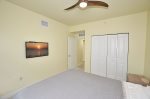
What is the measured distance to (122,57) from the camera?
3217 mm

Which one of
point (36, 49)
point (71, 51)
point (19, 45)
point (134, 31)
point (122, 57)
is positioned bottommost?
point (122, 57)

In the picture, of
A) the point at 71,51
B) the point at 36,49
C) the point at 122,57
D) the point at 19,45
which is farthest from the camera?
the point at 71,51

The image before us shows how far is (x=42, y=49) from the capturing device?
10.5 ft

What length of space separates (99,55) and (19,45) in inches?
119

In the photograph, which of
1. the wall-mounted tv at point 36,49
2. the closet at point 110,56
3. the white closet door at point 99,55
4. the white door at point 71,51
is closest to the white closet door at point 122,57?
the closet at point 110,56

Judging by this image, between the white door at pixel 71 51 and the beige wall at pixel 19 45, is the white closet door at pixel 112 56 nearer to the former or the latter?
the white door at pixel 71 51

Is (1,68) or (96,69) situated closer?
(1,68)

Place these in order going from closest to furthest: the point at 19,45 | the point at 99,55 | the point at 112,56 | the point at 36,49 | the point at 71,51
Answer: the point at 19,45 < the point at 36,49 < the point at 112,56 < the point at 99,55 < the point at 71,51

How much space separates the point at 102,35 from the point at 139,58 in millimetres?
1562

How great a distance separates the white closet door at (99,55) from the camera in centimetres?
364

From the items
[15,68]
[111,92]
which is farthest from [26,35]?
[111,92]

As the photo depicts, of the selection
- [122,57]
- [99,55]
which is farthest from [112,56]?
[99,55]

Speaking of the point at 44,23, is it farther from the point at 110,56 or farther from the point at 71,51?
the point at 110,56

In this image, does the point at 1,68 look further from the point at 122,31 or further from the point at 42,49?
the point at 122,31
